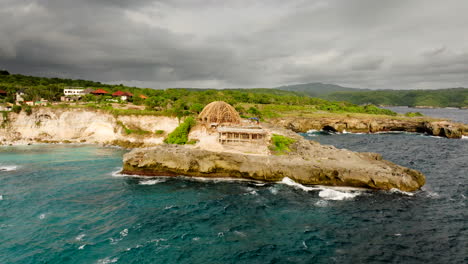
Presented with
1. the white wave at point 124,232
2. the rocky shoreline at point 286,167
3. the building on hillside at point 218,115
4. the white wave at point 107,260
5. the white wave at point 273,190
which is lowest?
the white wave at point 107,260

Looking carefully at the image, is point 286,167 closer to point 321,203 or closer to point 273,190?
point 273,190

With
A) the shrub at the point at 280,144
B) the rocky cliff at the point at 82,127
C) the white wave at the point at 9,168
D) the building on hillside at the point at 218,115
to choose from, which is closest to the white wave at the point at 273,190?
the shrub at the point at 280,144

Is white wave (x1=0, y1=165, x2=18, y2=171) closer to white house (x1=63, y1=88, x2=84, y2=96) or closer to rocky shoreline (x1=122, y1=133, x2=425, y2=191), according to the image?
rocky shoreline (x1=122, y1=133, x2=425, y2=191)

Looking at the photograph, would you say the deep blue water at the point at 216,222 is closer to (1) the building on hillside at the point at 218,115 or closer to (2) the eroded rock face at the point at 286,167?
(2) the eroded rock face at the point at 286,167

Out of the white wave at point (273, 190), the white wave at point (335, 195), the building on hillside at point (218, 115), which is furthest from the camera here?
the building on hillside at point (218, 115)

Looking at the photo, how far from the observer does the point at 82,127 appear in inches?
2726

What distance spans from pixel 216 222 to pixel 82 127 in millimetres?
61443

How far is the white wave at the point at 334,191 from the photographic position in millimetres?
32456

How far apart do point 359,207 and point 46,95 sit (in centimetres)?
10664

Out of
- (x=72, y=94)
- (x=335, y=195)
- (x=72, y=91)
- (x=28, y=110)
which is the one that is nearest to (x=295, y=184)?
(x=335, y=195)

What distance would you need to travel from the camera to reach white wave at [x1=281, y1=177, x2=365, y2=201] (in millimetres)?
32456

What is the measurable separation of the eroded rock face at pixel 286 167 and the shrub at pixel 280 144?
2.15 meters

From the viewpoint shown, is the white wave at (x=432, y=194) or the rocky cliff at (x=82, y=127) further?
the rocky cliff at (x=82, y=127)

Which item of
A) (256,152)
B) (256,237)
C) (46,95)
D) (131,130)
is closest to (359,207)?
(256,237)
